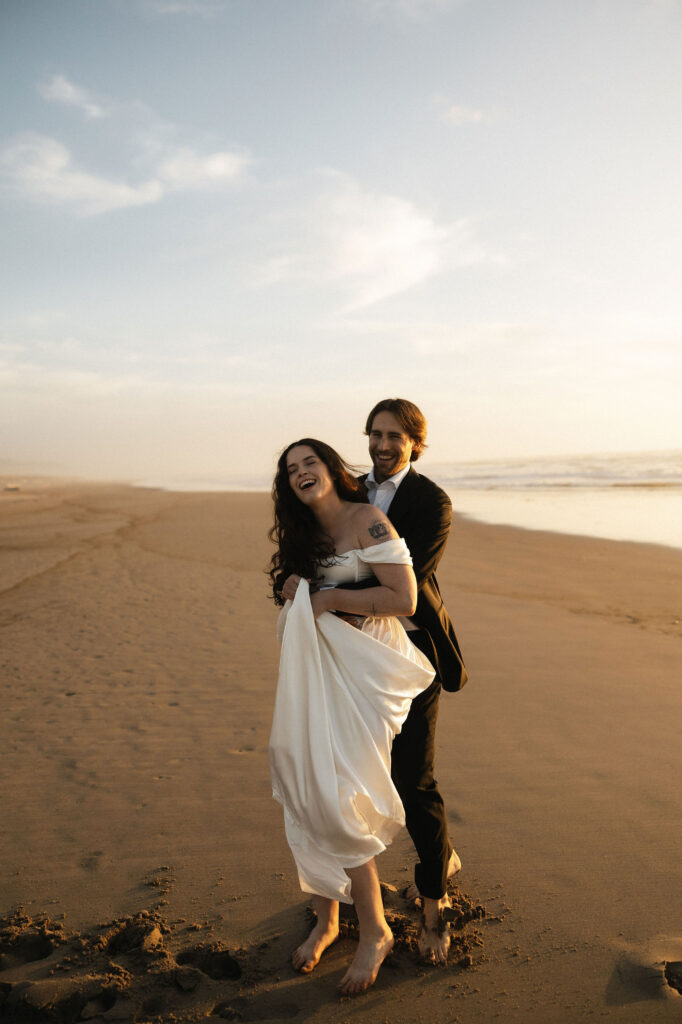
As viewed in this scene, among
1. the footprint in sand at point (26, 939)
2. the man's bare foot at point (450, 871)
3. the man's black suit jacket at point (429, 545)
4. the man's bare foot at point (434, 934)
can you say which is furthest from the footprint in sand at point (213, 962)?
the man's black suit jacket at point (429, 545)

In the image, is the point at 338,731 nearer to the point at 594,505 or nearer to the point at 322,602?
the point at 322,602

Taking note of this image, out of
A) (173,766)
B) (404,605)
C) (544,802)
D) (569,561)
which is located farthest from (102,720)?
(569,561)

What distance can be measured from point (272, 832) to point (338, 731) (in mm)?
1647

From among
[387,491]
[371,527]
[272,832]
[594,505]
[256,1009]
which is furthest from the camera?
[594,505]

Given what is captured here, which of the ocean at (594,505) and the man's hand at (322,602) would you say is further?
the ocean at (594,505)

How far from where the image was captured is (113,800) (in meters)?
4.22

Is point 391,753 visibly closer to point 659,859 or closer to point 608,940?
point 608,940

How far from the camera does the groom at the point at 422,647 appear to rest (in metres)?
2.83

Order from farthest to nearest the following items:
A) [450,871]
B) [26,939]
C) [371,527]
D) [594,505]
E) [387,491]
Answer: [594,505], [450,871], [387,491], [26,939], [371,527]

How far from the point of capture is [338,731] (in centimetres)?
264

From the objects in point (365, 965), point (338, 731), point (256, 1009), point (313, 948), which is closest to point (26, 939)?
point (256, 1009)

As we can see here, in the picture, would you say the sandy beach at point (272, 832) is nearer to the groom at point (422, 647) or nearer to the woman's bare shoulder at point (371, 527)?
the groom at point (422, 647)

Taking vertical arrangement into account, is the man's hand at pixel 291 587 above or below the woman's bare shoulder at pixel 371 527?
below

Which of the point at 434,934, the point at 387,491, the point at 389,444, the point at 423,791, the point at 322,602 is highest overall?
the point at 389,444
